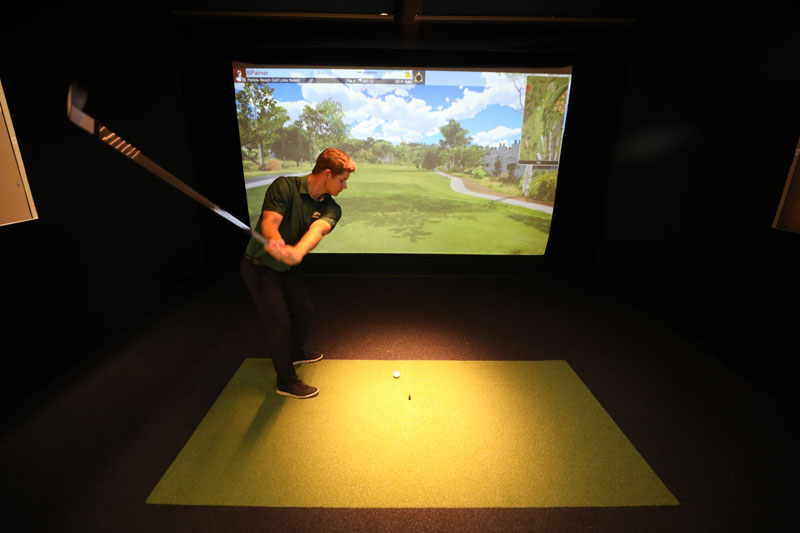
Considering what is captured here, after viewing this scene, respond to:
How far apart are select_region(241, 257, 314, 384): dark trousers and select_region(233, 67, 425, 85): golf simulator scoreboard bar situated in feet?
13.4

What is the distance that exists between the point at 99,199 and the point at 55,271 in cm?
70

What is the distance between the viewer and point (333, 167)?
6.35ft

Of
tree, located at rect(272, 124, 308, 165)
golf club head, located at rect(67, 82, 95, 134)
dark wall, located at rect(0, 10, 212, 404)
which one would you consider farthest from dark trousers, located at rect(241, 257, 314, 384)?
tree, located at rect(272, 124, 308, 165)

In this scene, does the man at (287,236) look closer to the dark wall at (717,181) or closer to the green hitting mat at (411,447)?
the green hitting mat at (411,447)

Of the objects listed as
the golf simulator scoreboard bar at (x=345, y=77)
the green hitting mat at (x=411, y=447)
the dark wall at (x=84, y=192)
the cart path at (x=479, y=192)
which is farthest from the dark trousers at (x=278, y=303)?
the cart path at (x=479, y=192)

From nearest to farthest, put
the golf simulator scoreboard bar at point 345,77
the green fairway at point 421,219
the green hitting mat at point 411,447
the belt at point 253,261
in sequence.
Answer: the green hitting mat at point 411,447 < the belt at point 253,261 < the golf simulator scoreboard bar at point 345,77 < the green fairway at point 421,219

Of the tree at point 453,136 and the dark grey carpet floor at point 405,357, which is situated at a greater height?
the tree at point 453,136

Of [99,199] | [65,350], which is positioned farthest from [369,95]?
[65,350]

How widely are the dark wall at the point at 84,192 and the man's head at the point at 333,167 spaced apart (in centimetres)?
200

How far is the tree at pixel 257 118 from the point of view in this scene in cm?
535

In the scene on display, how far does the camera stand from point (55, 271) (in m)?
2.49

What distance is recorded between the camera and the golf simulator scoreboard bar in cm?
515

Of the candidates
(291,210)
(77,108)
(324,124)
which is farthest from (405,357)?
(324,124)

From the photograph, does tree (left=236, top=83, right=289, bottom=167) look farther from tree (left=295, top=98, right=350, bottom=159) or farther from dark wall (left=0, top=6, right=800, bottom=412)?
dark wall (left=0, top=6, right=800, bottom=412)
